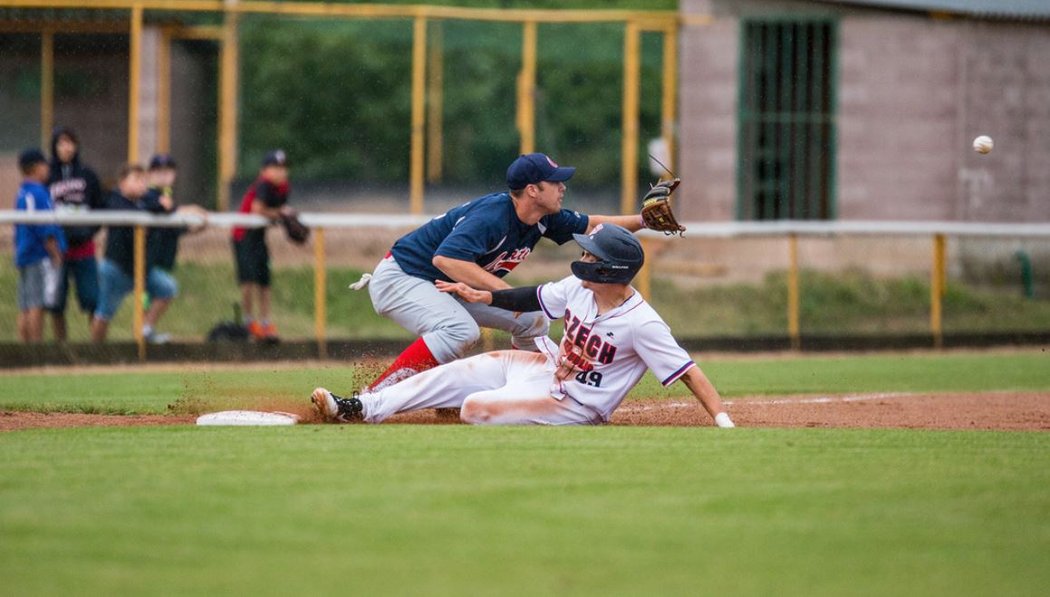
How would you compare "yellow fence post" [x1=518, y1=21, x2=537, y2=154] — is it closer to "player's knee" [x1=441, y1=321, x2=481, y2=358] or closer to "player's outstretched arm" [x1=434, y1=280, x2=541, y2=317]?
"player's knee" [x1=441, y1=321, x2=481, y2=358]

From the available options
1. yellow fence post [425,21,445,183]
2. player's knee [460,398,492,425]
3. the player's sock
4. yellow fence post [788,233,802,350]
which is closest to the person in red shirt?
yellow fence post [425,21,445,183]

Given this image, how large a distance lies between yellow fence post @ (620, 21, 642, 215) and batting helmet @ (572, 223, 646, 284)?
11400mm

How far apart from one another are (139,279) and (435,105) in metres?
7.54

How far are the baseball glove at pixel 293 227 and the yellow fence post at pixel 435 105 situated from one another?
4947mm

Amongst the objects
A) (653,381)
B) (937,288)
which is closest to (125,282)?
(653,381)

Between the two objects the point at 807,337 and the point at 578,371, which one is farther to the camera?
the point at 807,337

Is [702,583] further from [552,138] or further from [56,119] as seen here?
[56,119]

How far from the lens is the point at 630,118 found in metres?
19.5

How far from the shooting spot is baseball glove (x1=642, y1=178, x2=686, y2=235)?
8.91 m


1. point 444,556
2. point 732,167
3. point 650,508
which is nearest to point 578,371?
point 650,508

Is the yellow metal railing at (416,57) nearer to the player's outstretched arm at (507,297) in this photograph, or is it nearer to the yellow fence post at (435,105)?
the yellow fence post at (435,105)

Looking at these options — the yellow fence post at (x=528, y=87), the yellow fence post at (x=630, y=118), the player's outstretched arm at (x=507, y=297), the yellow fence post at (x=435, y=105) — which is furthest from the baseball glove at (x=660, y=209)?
the yellow fence post at (x=435, y=105)

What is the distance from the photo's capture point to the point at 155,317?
14625 mm

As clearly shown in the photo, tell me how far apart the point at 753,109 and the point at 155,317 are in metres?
9.40
